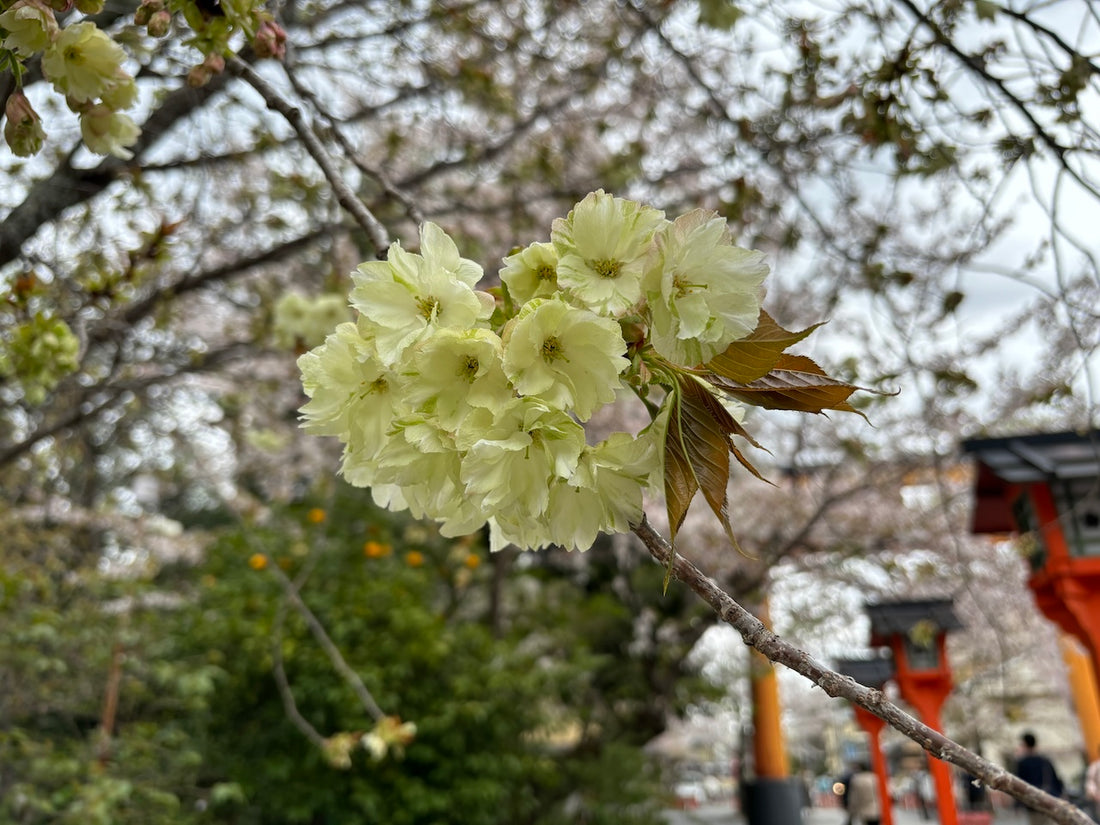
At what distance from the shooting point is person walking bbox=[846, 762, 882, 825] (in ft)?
24.0

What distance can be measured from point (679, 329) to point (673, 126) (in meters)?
5.24

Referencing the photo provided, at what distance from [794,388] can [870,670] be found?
273 inches

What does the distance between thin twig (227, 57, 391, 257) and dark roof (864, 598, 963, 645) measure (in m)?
5.42

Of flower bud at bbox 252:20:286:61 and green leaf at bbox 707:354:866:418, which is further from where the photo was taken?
flower bud at bbox 252:20:286:61

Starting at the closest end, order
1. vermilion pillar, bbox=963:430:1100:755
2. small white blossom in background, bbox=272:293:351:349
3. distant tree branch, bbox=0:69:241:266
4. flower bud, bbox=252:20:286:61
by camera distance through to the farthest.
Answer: flower bud, bbox=252:20:286:61 → distant tree branch, bbox=0:69:241:266 → small white blossom in background, bbox=272:293:351:349 → vermilion pillar, bbox=963:430:1100:755

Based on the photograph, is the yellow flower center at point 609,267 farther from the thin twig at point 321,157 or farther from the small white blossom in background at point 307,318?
the small white blossom in background at point 307,318

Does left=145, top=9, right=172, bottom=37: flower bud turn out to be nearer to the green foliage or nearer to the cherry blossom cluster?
the cherry blossom cluster

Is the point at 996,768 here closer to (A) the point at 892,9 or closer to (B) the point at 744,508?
(A) the point at 892,9

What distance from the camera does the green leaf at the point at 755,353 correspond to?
630 mm

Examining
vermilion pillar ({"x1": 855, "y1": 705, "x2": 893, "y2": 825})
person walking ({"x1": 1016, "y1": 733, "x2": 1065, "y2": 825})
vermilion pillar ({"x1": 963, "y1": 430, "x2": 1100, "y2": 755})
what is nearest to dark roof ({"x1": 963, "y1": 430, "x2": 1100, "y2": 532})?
vermilion pillar ({"x1": 963, "y1": 430, "x2": 1100, "y2": 755})

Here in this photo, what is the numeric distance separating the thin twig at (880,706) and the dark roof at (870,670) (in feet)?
21.0

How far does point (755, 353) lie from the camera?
645 millimetres

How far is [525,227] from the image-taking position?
405 cm

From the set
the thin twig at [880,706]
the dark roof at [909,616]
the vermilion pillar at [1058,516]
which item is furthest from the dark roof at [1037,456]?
the thin twig at [880,706]
